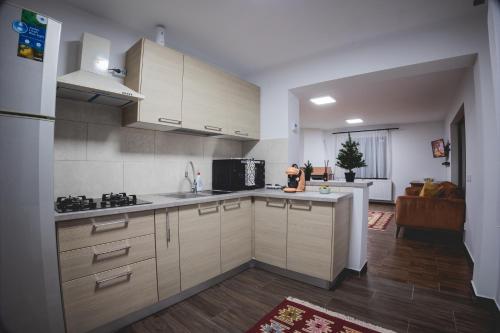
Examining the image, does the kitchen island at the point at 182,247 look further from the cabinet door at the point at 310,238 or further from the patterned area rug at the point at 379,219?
the patterned area rug at the point at 379,219

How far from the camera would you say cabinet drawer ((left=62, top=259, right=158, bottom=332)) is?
4.54 ft

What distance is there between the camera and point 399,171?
7.39m

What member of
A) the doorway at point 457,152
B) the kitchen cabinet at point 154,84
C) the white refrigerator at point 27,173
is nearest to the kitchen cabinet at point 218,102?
the kitchen cabinet at point 154,84

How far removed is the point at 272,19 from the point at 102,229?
86.0 inches

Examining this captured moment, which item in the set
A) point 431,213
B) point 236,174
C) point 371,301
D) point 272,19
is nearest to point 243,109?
point 236,174

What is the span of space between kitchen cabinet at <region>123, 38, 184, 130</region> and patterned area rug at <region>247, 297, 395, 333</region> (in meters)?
1.82

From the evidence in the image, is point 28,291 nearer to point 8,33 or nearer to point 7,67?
point 7,67

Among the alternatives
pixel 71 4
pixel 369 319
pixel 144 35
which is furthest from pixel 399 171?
pixel 71 4

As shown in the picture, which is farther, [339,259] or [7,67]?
[339,259]

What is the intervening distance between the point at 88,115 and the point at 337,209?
7.65 feet

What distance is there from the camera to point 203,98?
96.2 inches

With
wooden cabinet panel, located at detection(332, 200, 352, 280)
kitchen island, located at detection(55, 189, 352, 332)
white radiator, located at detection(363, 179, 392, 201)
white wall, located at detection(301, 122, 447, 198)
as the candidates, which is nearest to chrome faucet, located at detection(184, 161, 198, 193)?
kitchen island, located at detection(55, 189, 352, 332)

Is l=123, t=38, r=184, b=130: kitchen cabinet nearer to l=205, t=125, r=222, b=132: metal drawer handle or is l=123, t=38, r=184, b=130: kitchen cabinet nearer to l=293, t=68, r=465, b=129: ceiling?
l=205, t=125, r=222, b=132: metal drawer handle

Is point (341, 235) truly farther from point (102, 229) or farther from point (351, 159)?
point (102, 229)
